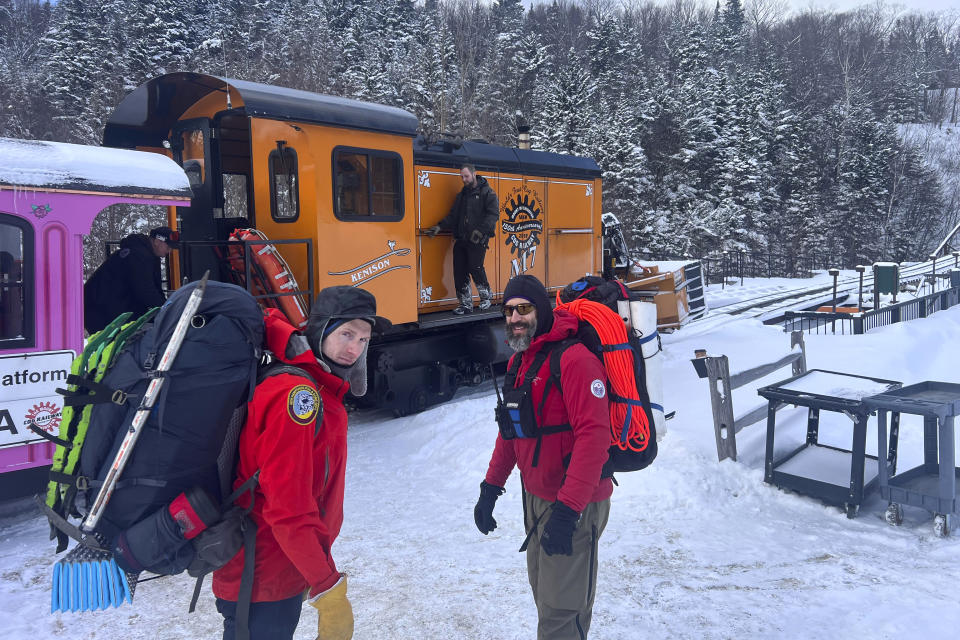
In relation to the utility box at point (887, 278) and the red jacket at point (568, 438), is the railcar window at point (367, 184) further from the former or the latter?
the utility box at point (887, 278)

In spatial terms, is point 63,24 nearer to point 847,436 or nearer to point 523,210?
point 523,210

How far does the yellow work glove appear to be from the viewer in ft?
7.48

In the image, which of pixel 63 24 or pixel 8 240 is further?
pixel 63 24

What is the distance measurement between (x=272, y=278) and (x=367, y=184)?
1677 mm

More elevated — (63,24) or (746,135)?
(63,24)

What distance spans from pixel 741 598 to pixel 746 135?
4088 centimetres

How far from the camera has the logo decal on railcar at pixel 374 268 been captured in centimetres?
773

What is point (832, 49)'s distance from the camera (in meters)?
63.5

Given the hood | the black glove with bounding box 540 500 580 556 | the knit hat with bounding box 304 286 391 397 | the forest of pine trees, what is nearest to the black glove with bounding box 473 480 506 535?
the black glove with bounding box 540 500 580 556

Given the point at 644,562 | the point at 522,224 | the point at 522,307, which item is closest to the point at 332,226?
the point at 522,224

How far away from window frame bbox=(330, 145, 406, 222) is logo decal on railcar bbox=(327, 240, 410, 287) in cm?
35

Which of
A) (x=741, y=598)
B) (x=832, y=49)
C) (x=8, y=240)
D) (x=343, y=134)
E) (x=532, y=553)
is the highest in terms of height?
(x=832, y=49)

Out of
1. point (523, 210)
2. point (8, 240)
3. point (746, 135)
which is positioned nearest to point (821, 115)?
point (746, 135)

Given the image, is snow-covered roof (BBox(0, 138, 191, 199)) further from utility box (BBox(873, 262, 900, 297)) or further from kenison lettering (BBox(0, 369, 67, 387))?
utility box (BBox(873, 262, 900, 297))
